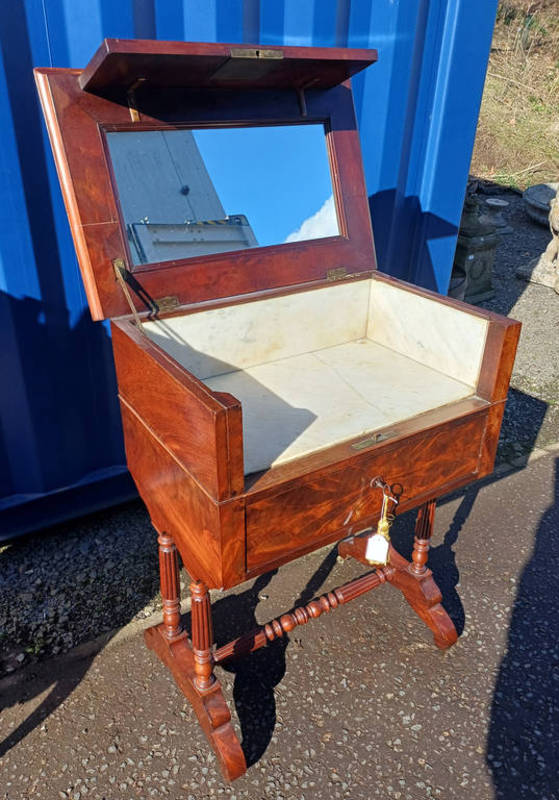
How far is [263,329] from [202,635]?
0.94 metres

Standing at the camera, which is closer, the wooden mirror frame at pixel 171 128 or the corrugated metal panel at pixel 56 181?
the wooden mirror frame at pixel 171 128

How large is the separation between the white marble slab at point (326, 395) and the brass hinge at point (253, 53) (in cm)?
88

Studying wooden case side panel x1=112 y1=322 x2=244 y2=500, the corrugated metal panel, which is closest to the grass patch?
the corrugated metal panel

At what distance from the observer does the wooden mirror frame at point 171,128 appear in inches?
62.5

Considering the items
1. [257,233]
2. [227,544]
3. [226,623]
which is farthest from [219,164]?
[226,623]

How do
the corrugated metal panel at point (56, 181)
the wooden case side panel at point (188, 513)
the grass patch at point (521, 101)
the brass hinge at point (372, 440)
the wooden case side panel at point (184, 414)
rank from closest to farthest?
the wooden case side panel at point (184, 414) → the wooden case side panel at point (188, 513) → the brass hinge at point (372, 440) → the corrugated metal panel at point (56, 181) → the grass patch at point (521, 101)

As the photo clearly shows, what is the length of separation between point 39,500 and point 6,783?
3.69 ft

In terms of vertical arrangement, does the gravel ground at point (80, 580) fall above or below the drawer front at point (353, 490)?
below

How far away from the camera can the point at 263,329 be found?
79.0 inches

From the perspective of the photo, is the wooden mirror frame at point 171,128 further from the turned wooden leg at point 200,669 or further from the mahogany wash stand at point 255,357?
the turned wooden leg at point 200,669

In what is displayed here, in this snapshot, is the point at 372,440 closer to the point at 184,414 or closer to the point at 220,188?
the point at 184,414

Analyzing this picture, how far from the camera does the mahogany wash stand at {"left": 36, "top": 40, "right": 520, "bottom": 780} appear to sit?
1429mm

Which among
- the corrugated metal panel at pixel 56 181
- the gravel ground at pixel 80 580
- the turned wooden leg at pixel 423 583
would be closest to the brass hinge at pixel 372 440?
the turned wooden leg at pixel 423 583

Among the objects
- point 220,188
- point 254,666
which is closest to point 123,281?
point 220,188
